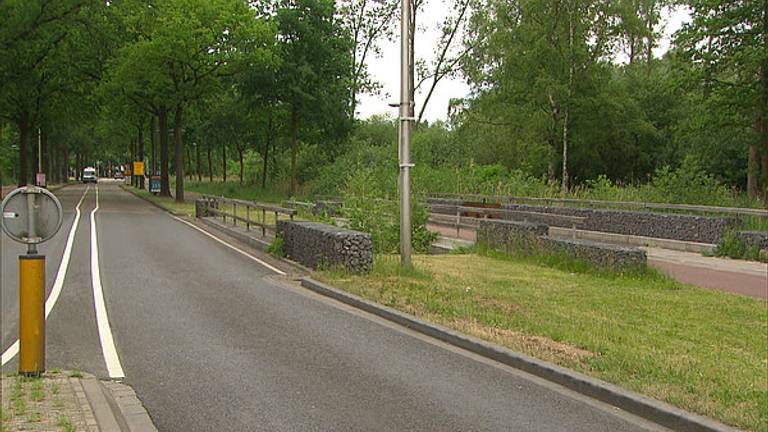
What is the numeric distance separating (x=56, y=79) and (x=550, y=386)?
139ft

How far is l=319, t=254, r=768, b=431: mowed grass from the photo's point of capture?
20.8 feet

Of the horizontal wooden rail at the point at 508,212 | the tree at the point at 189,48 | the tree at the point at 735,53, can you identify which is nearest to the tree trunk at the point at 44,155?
the tree at the point at 189,48

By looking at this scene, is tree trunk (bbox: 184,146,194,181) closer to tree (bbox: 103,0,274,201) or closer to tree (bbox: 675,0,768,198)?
tree (bbox: 103,0,274,201)

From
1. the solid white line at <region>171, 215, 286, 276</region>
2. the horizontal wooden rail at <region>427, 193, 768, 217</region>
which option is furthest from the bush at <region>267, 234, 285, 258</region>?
the horizontal wooden rail at <region>427, 193, 768, 217</region>

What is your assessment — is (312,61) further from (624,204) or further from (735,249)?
(735,249)

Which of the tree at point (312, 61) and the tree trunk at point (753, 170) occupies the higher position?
the tree at point (312, 61)

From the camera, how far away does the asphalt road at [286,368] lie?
5.66m

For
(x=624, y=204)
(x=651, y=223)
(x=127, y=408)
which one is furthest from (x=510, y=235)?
(x=127, y=408)

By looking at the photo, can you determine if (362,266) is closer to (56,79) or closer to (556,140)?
(556,140)

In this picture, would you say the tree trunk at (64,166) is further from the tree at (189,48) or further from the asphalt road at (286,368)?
the asphalt road at (286,368)

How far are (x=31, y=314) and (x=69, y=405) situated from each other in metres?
1.20

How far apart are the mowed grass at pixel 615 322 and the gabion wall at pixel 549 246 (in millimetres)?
368

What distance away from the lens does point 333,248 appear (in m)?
13.2

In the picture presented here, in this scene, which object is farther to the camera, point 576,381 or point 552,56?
point 552,56
